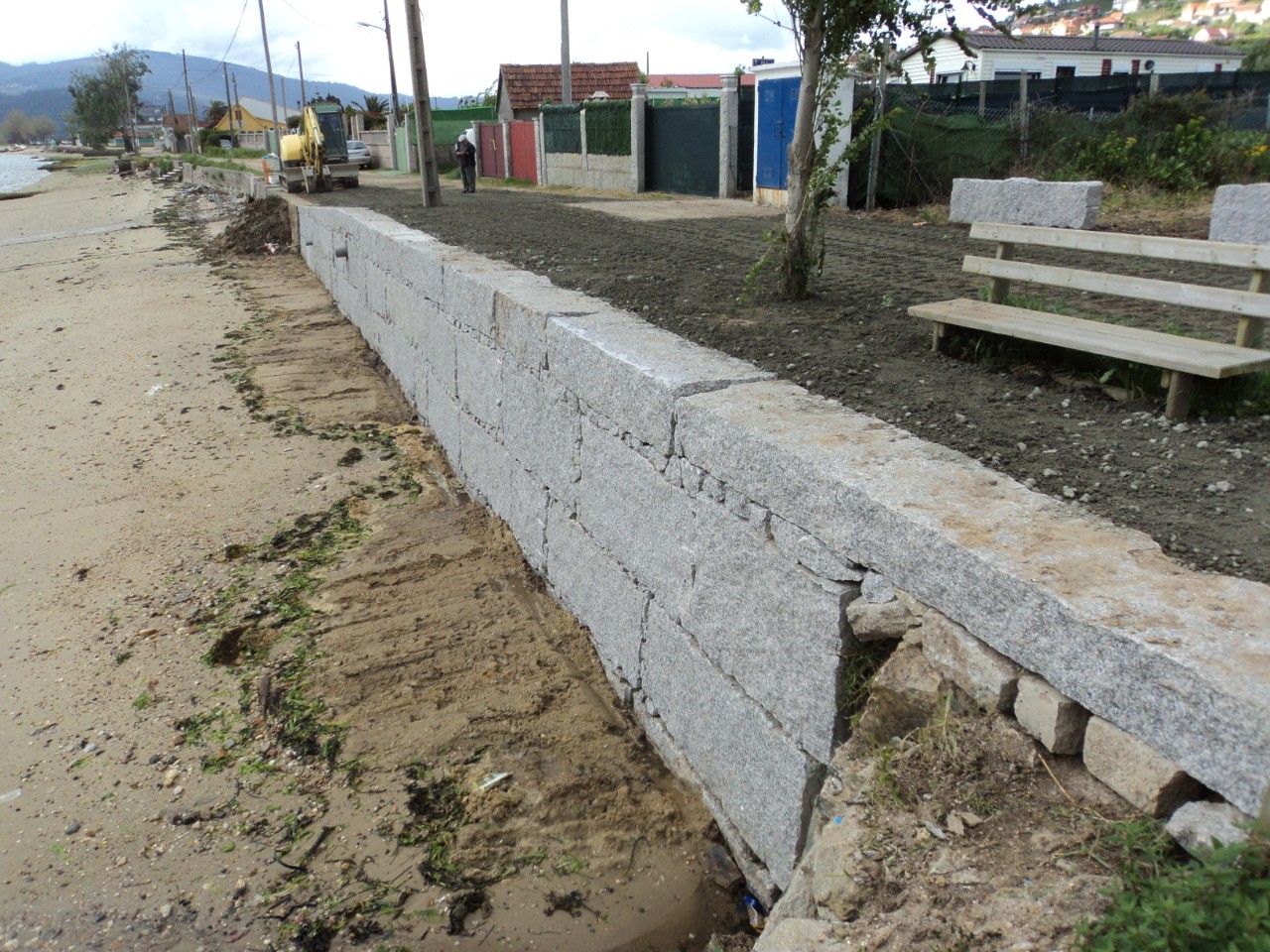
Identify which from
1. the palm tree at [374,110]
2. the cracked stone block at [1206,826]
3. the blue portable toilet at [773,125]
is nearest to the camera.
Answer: the cracked stone block at [1206,826]

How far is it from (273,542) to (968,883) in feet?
17.3

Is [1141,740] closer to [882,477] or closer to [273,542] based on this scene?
[882,477]

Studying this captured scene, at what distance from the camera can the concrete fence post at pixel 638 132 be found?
19844mm

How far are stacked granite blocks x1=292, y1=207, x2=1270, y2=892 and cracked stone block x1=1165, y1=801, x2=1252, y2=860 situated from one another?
0.14 feet

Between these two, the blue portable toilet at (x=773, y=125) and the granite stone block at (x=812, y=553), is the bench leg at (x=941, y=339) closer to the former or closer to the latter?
the granite stone block at (x=812, y=553)

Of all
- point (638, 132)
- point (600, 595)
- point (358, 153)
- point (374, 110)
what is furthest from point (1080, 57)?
point (600, 595)

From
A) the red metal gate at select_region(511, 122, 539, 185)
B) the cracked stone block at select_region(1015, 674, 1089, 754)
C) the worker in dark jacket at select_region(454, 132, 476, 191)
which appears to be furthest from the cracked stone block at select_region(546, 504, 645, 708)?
the red metal gate at select_region(511, 122, 539, 185)

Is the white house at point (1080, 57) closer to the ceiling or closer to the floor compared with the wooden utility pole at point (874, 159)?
closer to the ceiling

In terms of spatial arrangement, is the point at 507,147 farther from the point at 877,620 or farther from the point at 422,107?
the point at 877,620

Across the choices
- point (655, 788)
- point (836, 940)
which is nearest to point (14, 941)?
point (655, 788)

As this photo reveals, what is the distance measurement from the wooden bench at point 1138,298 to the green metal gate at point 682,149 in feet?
44.7

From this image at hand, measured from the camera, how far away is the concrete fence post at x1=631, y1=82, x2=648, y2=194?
19.8 m

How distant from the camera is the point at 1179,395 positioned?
3521 mm

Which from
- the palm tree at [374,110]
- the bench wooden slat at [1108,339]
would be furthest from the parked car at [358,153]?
the bench wooden slat at [1108,339]
